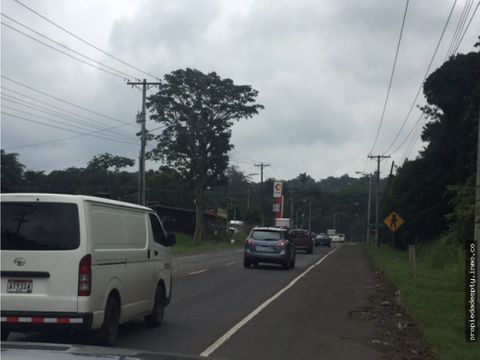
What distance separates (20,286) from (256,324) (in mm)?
5102

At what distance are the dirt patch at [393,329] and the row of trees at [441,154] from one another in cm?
1741

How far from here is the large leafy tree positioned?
59844 millimetres

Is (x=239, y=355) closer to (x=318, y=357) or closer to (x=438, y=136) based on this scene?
(x=318, y=357)

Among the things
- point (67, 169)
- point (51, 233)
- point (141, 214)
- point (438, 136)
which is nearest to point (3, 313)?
point (51, 233)

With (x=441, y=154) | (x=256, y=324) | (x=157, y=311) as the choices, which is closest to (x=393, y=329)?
(x=256, y=324)

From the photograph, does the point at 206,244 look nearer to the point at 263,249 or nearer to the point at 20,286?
the point at 263,249

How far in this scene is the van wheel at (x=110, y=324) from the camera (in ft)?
31.7

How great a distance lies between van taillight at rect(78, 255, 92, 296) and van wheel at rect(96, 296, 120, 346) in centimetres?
65

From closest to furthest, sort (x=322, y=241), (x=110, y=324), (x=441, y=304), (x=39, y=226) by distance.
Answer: (x=39, y=226), (x=110, y=324), (x=441, y=304), (x=322, y=241)

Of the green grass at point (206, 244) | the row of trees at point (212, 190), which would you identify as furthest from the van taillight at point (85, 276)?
the green grass at point (206, 244)

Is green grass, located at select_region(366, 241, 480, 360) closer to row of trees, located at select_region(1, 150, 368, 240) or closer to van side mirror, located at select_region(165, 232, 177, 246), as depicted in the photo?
van side mirror, located at select_region(165, 232, 177, 246)

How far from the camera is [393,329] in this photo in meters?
13.3

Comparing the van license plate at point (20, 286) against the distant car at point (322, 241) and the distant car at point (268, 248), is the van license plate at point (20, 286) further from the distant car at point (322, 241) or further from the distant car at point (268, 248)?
the distant car at point (322, 241)

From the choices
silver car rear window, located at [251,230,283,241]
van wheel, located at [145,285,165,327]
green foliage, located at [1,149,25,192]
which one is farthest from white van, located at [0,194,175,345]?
green foliage, located at [1,149,25,192]
